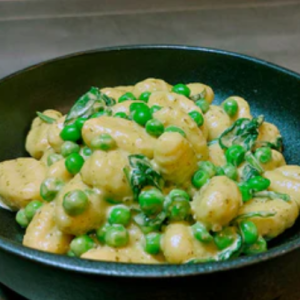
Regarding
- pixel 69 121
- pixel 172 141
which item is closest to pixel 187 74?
pixel 69 121

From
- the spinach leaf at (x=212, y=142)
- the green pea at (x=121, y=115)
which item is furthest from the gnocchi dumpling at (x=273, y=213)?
the green pea at (x=121, y=115)

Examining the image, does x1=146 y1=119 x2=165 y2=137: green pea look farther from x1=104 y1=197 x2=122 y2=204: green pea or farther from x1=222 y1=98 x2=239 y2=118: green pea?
x1=222 y1=98 x2=239 y2=118: green pea

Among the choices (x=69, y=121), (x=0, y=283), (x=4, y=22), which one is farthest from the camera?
(x=4, y=22)

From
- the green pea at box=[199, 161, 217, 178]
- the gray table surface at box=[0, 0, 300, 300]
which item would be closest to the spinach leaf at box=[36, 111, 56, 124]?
the green pea at box=[199, 161, 217, 178]

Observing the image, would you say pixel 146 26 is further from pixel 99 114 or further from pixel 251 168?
pixel 251 168

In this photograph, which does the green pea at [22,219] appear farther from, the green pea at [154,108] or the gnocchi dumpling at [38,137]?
the green pea at [154,108]

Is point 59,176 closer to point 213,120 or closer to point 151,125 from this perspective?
point 151,125

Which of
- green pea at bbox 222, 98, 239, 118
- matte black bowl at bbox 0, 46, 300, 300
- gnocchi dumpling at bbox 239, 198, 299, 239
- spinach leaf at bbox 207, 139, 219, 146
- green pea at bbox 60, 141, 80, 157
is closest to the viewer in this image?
matte black bowl at bbox 0, 46, 300, 300
